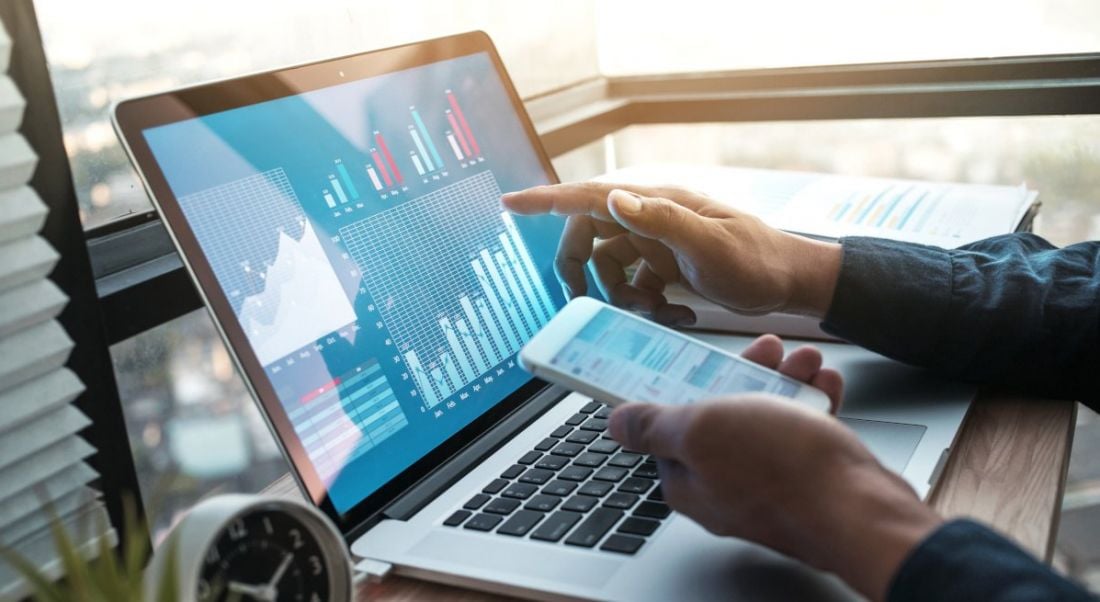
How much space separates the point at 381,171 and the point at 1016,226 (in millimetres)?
707

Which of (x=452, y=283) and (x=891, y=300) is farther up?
(x=452, y=283)

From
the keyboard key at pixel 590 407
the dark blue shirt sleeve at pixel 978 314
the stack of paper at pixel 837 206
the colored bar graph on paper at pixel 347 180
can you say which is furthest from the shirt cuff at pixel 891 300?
the colored bar graph on paper at pixel 347 180

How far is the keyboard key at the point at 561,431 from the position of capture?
83 cm

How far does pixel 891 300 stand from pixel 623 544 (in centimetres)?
37

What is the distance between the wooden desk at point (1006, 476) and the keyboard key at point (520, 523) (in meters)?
0.05

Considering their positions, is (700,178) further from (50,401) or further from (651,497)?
(50,401)

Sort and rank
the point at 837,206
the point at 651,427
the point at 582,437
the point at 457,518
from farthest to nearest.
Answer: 1. the point at 837,206
2. the point at 582,437
3. the point at 457,518
4. the point at 651,427

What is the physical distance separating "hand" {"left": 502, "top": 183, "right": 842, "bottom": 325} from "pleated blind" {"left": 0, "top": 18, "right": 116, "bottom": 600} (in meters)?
0.39

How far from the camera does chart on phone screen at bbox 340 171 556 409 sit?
2.56 ft

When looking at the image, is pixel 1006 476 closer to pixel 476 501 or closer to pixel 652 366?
pixel 652 366

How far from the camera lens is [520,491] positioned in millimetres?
737

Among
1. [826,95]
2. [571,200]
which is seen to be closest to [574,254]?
[571,200]

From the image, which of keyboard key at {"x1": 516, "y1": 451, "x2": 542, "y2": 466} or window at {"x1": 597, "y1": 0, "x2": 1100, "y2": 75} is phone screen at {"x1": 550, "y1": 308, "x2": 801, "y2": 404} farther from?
window at {"x1": 597, "y1": 0, "x2": 1100, "y2": 75}

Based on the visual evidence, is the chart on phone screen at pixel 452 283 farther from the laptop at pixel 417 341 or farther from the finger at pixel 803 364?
the finger at pixel 803 364
